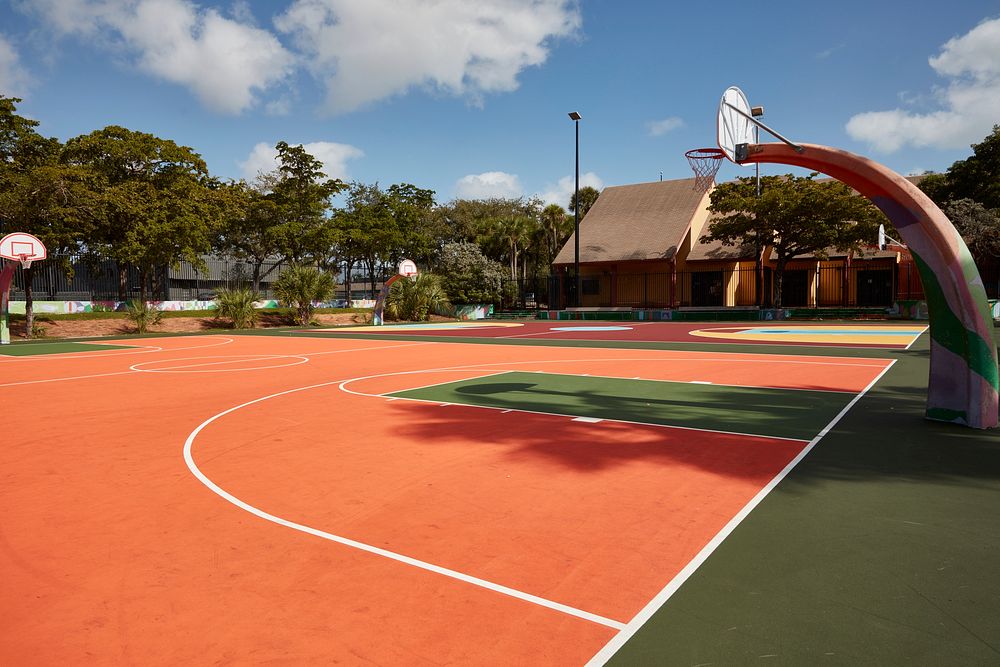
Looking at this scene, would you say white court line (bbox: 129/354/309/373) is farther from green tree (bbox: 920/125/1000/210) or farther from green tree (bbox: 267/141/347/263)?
green tree (bbox: 920/125/1000/210)

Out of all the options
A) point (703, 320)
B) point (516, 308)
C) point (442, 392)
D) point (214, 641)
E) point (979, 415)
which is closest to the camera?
point (214, 641)

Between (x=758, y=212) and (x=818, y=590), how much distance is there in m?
33.9

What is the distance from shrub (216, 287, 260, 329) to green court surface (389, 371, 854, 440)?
27.2m

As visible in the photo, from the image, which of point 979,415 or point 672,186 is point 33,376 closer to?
point 979,415

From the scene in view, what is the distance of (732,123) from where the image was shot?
9531 mm

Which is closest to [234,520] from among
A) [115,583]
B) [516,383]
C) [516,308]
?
[115,583]

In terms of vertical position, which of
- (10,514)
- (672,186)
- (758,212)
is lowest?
(10,514)

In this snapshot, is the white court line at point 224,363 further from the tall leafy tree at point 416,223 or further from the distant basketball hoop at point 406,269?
the tall leafy tree at point 416,223

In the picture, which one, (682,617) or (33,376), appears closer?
(682,617)

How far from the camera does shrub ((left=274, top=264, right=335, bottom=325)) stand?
37906mm

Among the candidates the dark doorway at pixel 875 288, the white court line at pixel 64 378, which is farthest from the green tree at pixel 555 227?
the white court line at pixel 64 378

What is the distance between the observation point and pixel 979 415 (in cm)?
737

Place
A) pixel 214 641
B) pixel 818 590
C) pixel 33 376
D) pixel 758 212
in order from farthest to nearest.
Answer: pixel 758 212
pixel 33 376
pixel 818 590
pixel 214 641

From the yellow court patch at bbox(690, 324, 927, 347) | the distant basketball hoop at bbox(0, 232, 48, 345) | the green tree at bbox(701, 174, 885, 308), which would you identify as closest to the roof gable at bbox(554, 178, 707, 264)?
the green tree at bbox(701, 174, 885, 308)
